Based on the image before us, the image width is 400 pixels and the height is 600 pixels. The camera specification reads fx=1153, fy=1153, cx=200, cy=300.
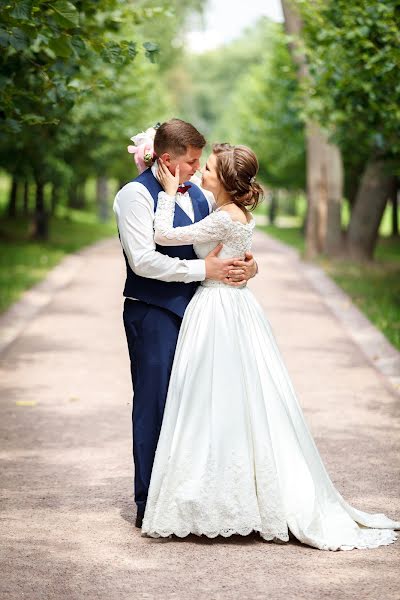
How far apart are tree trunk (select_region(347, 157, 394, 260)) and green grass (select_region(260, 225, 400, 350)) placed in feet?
1.40

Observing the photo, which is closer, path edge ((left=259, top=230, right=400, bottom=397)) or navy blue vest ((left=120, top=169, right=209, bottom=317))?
navy blue vest ((left=120, top=169, right=209, bottom=317))

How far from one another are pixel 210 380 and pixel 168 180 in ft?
3.17

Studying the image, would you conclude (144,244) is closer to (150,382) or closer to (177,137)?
(177,137)

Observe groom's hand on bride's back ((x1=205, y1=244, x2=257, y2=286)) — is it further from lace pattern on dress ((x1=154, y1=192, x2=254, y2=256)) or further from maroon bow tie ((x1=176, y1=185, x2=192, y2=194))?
maroon bow tie ((x1=176, y1=185, x2=192, y2=194))

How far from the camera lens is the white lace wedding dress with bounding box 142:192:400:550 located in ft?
17.5

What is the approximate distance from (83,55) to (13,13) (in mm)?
1368

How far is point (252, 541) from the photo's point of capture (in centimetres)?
543

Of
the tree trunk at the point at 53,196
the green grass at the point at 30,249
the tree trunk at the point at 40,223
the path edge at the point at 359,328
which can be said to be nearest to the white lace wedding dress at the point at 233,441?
the path edge at the point at 359,328

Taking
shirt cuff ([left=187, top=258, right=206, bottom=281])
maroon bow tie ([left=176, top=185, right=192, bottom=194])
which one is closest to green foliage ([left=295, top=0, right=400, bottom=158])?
maroon bow tie ([left=176, top=185, right=192, bottom=194])

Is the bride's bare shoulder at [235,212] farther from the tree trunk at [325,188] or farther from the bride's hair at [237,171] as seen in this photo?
the tree trunk at [325,188]

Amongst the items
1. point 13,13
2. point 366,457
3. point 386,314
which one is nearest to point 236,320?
point 366,457

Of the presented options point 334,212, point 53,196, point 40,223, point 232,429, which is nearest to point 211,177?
point 232,429

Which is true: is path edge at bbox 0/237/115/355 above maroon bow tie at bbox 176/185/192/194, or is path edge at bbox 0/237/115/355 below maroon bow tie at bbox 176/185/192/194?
below

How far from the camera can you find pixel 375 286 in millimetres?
19484
